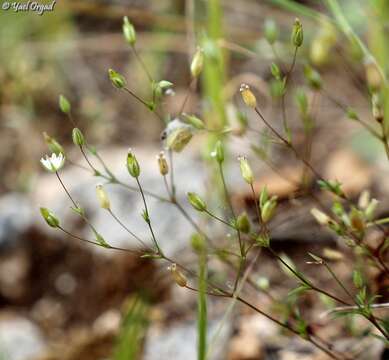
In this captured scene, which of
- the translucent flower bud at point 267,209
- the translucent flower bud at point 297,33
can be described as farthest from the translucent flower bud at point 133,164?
the translucent flower bud at point 297,33

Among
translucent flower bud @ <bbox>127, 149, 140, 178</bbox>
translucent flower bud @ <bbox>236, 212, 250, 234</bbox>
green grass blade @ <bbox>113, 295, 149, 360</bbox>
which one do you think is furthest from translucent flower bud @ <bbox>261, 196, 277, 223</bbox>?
green grass blade @ <bbox>113, 295, 149, 360</bbox>

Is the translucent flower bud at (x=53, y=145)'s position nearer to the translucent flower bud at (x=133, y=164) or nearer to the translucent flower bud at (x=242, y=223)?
the translucent flower bud at (x=133, y=164)

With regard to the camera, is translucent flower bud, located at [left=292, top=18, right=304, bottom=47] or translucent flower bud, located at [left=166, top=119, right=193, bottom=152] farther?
translucent flower bud, located at [left=166, top=119, right=193, bottom=152]

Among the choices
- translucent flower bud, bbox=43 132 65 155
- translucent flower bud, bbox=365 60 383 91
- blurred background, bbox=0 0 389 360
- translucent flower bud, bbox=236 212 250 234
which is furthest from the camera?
blurred background, bbox=0 0 389 360

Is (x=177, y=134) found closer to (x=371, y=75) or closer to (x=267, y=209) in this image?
(x=267, y=209)

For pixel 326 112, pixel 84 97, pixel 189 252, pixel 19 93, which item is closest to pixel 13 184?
pixel 19 93

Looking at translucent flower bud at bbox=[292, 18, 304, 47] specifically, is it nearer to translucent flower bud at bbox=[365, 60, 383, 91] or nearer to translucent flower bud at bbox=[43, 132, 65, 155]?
translucent flower bud at bbox=[365, 60, 383, 91]

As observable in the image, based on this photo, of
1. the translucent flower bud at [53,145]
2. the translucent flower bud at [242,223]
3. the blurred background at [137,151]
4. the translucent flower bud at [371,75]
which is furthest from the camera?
the blurred background at [137,151]

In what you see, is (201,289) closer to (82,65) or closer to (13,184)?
(13,184)

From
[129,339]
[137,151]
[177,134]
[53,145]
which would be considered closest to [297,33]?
[177,134]
